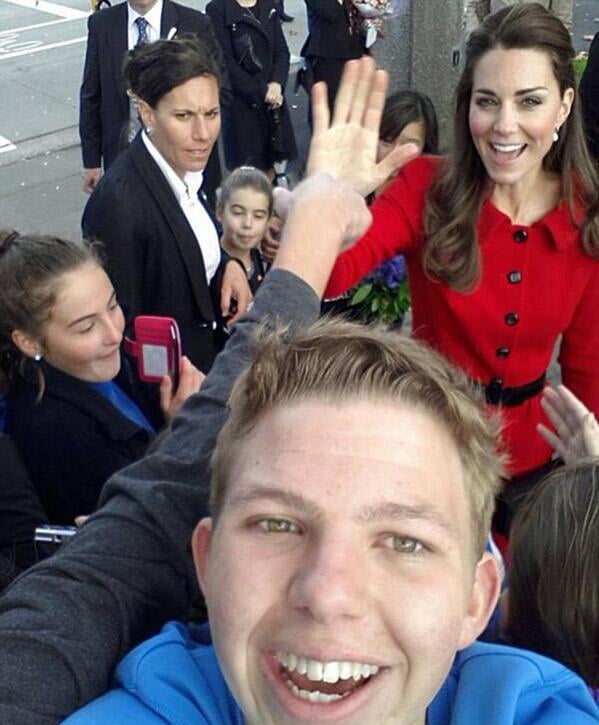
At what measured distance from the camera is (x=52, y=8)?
48.5ft

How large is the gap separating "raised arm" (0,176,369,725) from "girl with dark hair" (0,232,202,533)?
0.91m

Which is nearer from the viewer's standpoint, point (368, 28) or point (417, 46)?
point (417, 46)

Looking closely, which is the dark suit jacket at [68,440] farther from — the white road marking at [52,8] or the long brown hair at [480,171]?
the white road marking at [52,8]

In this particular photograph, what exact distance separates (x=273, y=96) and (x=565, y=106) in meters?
4.07

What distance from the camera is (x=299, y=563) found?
4.25 ft

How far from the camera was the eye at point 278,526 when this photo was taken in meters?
1.34

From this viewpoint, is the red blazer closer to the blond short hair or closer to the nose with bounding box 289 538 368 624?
the blond short hair

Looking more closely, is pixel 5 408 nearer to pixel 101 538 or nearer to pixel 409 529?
pixel 101 538

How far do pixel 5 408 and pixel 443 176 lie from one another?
4.52 feet

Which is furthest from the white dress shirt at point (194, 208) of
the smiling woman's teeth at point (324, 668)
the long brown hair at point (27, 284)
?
the smiling woman's teeth at point (324, 668)

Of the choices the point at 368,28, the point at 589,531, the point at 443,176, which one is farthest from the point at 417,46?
the point at 589,531

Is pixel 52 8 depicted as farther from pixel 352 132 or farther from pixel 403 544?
pixel 403 544

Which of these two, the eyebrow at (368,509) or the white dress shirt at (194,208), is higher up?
the eyebrow at (368,509)

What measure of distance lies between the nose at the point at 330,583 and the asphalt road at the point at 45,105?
20.4ft
